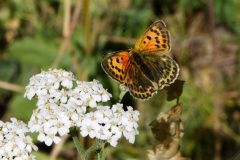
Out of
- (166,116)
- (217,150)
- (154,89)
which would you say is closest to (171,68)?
(154,89)

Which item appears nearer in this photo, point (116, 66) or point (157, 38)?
point (116, 66)

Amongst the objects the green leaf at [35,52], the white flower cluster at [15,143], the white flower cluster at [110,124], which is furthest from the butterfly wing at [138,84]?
the green leaf at [35,52]

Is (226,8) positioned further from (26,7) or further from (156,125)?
(156,125)

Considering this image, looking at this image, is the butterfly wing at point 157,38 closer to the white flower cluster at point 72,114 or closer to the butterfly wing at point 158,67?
the butterfly wing at point 158,67

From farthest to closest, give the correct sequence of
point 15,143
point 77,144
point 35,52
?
1. point 35,52
2. point 15,143
3. point 77,144

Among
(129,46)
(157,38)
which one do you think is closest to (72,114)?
(157,38)

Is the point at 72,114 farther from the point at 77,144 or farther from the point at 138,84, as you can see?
the point at 138,84
